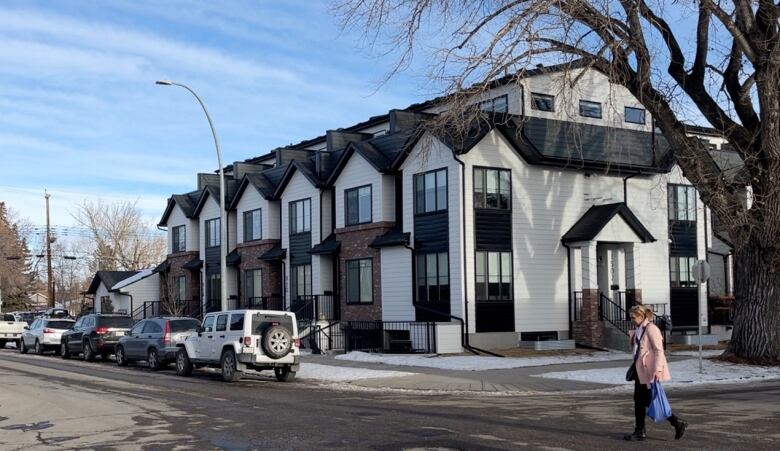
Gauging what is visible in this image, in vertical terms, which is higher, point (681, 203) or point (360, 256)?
point (681, 203)

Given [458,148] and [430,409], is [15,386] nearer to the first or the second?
[430,409]

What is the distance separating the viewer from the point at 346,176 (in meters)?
33.8

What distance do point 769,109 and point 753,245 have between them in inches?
145

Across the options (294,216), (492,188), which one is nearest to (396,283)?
(492,188)

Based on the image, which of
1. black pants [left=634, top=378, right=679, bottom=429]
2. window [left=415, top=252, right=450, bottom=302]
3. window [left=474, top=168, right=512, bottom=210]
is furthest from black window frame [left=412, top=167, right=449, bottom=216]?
black pants [left=634, top=378, right=679, bottom=429]

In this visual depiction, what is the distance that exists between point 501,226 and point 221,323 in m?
11.8

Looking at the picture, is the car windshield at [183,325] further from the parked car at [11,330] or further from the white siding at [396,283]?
the parked car at [11,330]

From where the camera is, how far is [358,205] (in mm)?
33219

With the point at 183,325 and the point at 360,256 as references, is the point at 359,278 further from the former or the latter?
the point at 183,325

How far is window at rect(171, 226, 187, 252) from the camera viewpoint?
48.4m

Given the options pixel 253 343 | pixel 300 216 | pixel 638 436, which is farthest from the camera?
pixel 300 216

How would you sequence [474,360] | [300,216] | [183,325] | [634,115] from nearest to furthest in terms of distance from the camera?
[183,325]
[474,360]
[300,216]
[634,115]

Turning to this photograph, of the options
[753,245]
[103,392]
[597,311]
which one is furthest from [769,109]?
[103,392]

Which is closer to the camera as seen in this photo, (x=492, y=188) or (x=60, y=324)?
(x=492, y=188)
